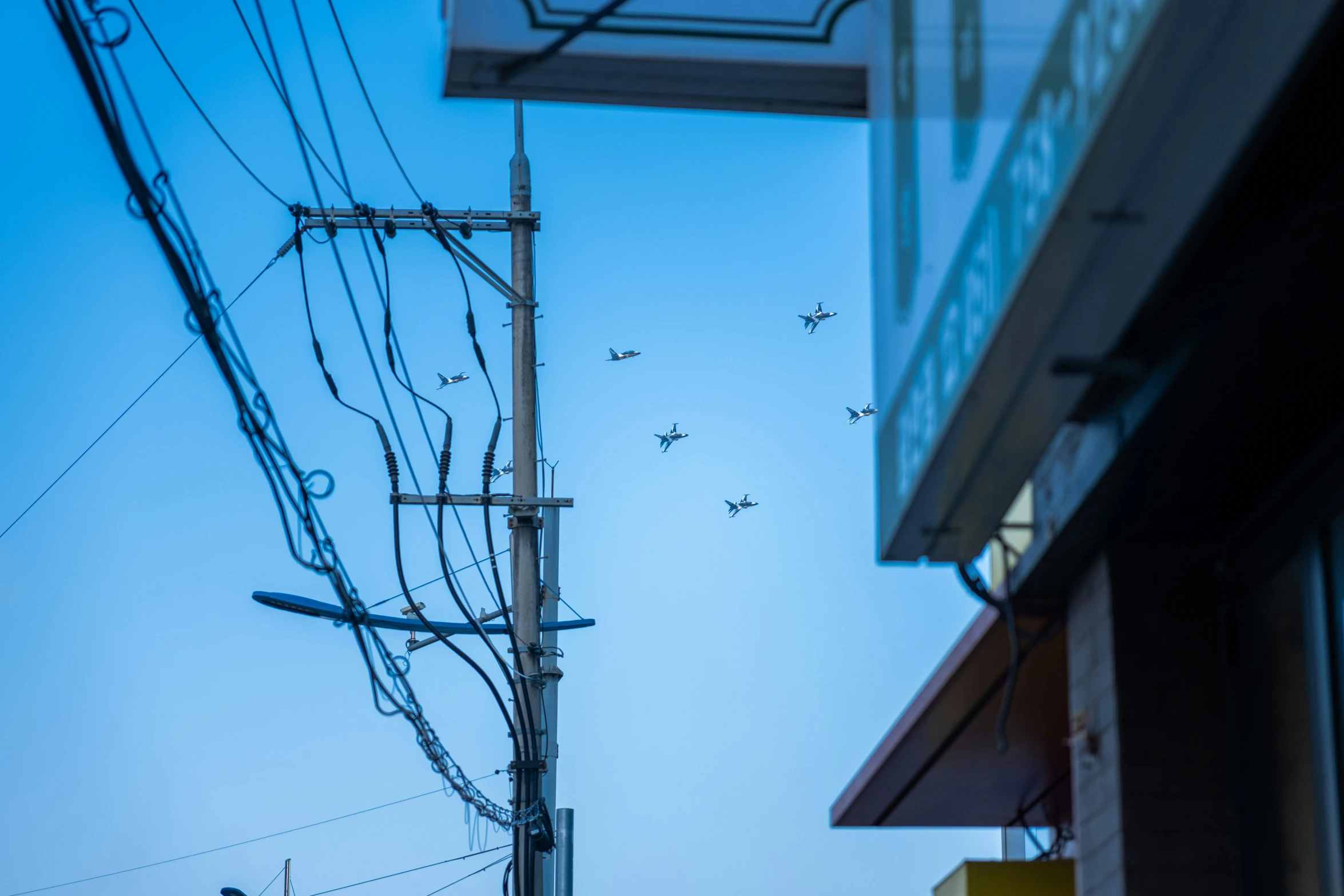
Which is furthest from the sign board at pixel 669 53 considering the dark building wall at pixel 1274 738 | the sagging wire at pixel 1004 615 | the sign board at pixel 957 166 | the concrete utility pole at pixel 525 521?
the concrete utility pole at pixel 525 521

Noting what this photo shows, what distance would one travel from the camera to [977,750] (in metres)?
8.60

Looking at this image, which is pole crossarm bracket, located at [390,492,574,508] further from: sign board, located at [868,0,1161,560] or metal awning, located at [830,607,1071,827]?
sign board, located at [868,0,1161,560]

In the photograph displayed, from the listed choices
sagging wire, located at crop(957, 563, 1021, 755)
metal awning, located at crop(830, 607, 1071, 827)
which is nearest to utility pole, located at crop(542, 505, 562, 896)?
metal awning, located at crop(830, 607, 1071, 827)

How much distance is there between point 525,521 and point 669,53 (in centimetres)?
818

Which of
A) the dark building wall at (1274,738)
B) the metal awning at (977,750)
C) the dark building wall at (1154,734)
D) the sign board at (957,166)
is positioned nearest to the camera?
the sign board at (957,166)

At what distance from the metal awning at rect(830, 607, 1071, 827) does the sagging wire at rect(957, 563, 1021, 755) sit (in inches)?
8.0

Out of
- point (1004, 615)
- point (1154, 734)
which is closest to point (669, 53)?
point (1004, 615)

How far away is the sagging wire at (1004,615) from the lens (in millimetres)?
5918

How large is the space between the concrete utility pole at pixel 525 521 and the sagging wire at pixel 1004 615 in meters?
7.27

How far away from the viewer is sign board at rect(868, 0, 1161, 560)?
149 inches

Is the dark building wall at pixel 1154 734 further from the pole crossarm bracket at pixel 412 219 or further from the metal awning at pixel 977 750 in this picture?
the pole crossarm bracket at pixel 412 219

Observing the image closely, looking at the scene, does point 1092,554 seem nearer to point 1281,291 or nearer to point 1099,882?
point 1099,882

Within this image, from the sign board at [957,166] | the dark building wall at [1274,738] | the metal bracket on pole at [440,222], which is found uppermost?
the metal bracket on pole at [440,222]

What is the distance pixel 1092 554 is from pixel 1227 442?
97cm
